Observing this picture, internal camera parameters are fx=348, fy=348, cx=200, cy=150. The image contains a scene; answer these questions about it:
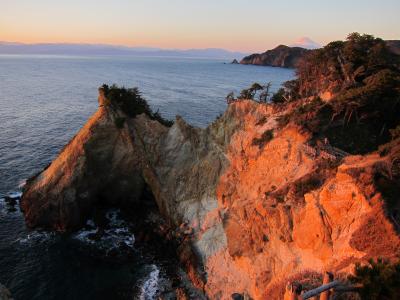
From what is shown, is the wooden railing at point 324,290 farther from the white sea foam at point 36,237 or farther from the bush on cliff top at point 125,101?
the bush on cliff top at point 125,101

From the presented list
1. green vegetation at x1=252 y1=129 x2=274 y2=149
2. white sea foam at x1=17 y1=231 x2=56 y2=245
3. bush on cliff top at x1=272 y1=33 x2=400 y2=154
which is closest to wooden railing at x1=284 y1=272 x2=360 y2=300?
bush on cliff top at x1=272 y1=33 x2=400 y2=154

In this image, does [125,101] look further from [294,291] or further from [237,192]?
[294,291]

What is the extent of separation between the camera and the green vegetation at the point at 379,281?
15.1 m

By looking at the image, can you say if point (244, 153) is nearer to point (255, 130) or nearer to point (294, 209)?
point (255, 130)

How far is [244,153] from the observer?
115 ft

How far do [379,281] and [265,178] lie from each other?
16.3 metres

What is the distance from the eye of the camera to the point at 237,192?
112 ft

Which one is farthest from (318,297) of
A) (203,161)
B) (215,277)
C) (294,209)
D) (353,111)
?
(203,161)

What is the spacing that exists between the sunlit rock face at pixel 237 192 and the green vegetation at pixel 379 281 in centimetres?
375

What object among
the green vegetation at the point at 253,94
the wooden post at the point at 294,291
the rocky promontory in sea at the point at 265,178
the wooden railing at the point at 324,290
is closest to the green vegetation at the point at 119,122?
the rocky promontory in sea at the point at 265,178

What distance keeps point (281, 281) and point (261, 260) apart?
327cm

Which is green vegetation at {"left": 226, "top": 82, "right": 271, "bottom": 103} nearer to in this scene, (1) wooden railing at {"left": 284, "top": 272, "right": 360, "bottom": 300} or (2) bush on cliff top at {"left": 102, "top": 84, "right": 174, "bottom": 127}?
(2) bush on cliff top at {"left": 102, "top": 84, "right": 174, "bottom": 127}

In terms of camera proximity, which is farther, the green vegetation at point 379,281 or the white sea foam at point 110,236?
the white sea foam at point 110,236

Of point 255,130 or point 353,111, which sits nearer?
point 353,111
